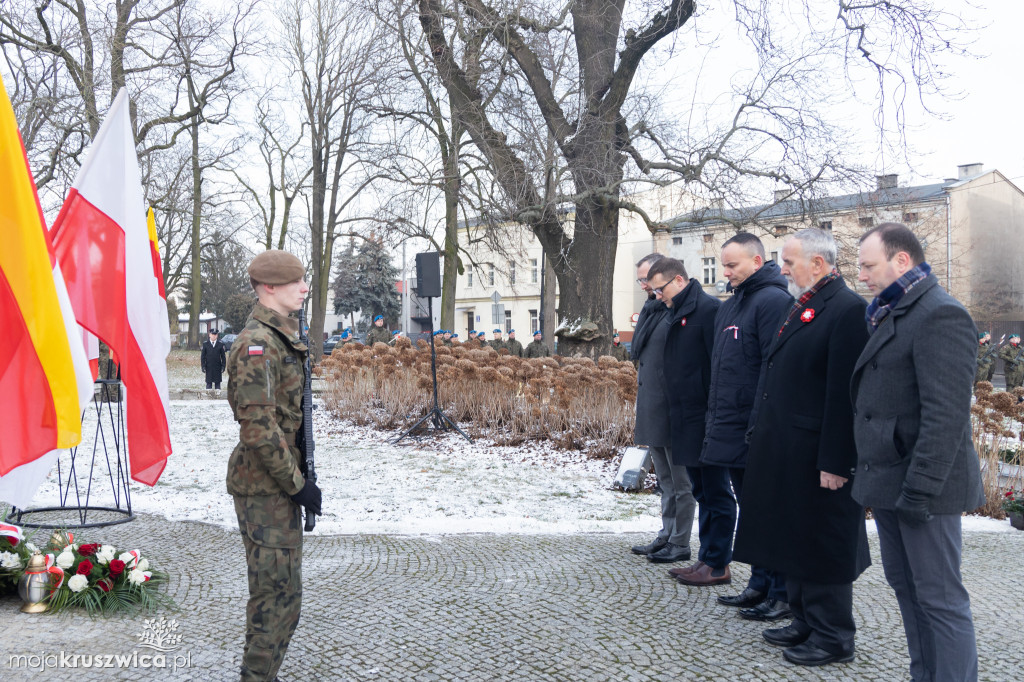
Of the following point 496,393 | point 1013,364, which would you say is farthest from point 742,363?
point 1013,364

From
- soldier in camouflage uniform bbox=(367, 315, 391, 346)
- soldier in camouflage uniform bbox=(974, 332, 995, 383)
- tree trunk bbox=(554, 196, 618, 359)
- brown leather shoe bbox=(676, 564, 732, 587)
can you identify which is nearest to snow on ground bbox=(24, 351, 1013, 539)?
brown leather shoe bbox=(676, 564, 732, 587)

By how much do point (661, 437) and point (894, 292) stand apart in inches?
89.2

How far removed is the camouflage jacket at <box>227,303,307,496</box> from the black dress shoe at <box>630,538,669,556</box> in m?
3.05

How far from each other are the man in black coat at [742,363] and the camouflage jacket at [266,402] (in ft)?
8.08

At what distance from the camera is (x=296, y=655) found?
361cm

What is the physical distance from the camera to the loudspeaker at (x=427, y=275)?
422 inches

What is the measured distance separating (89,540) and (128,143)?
2.86 metres

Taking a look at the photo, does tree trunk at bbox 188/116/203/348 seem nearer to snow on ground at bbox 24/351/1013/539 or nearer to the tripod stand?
the tripod stand

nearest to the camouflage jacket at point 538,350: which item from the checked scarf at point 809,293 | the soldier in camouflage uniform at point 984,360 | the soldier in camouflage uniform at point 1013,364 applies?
the soldier in camouflage uniform at point 984,360

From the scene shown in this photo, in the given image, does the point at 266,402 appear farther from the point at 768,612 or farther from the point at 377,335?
the point at 377,335

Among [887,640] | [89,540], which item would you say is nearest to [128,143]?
[89,540]

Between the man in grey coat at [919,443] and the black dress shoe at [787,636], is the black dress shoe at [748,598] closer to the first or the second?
the black dress shoe at [787,636]

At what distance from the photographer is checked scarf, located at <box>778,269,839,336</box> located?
3.75m

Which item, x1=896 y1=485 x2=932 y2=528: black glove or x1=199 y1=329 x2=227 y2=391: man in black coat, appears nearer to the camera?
x1=896 y1=485 x2=932 y2=528: black glove
